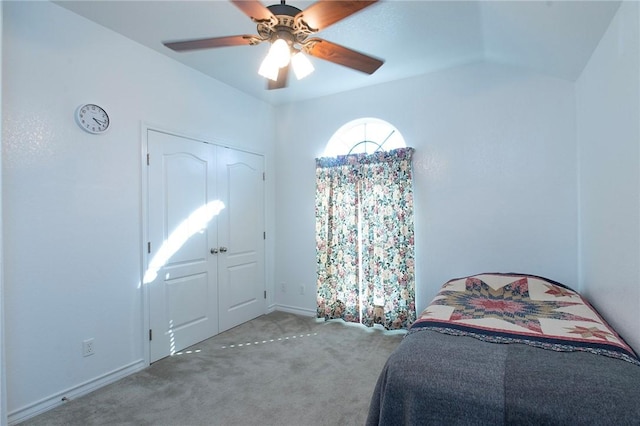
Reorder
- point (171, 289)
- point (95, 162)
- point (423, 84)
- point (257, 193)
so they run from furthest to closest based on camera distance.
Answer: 1. point (257, 193)
2. point (423, 84)
3. point (171, 289)
4. point (95, 162)

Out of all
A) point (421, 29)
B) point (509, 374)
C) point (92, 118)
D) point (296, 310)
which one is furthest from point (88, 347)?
point (421, 29)

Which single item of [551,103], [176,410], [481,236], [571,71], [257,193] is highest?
[571,71]

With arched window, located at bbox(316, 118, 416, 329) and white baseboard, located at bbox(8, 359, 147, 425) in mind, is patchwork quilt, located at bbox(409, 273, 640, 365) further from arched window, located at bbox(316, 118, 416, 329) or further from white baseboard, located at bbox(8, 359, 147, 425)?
white baseboard, located at bbox(8, 359, 147, 425)

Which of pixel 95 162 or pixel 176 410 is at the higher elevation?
pixel 95 162

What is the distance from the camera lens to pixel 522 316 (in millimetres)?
2080

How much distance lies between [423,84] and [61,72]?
3.12 metres

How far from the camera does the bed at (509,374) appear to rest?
4.02 ft

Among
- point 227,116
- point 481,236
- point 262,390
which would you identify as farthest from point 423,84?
point 262,390

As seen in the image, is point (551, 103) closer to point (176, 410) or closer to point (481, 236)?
point (481, 236)

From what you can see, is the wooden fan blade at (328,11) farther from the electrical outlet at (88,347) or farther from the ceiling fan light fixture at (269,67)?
the electrical outlet at (88,347)

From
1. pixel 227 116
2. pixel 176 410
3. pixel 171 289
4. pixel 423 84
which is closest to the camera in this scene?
pixel 176 410

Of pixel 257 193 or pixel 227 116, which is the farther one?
pixel 257 193

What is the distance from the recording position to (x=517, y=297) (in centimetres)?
258

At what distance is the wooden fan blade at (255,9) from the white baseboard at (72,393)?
8.85 ft
